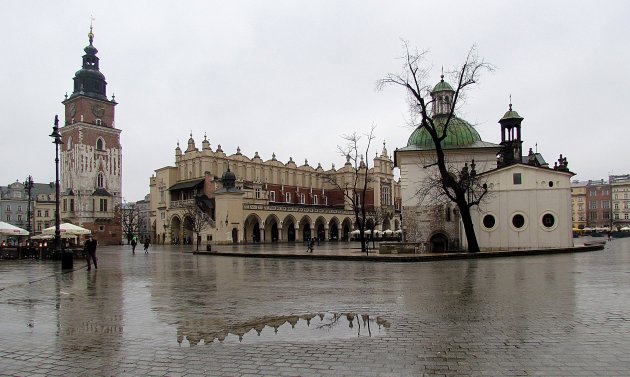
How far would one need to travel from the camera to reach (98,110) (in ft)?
290

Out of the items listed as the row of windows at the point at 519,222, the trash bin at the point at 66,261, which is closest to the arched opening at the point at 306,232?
the row of windows at the point at 519,222

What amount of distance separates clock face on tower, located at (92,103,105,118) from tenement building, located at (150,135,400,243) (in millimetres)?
16046

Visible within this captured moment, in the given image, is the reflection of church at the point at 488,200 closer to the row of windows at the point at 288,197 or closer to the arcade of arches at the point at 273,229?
the arcade of arches at the point at 273,229

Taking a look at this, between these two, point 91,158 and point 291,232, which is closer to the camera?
point 291,232

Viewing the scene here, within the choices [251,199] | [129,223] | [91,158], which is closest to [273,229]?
[251,199]

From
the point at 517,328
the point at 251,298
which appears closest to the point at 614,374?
the point at 517,328

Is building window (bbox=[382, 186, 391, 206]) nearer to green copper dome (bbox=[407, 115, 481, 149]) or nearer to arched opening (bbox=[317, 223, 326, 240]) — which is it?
arched opening (bbox=[317, 223, 326, 240])

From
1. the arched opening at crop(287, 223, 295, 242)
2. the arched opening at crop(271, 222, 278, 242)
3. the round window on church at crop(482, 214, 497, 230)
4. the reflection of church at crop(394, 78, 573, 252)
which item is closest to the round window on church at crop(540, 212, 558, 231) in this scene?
the reflection of church at crop(394, 78, 573, 252)

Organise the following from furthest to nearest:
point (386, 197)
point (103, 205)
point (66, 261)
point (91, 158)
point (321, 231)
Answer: point (386, 197) < point (91, 158) < point (321, 231) < point (103, 205) < point (66, 261)

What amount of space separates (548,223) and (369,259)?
18355mm

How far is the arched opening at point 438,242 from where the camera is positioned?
4125 centimetres

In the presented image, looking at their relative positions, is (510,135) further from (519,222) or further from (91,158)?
(91,158)

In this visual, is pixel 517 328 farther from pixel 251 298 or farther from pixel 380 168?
pixel 380 168

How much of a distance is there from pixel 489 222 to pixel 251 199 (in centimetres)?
4091
